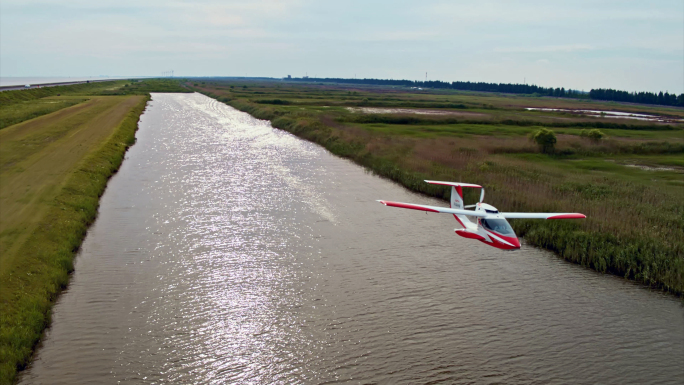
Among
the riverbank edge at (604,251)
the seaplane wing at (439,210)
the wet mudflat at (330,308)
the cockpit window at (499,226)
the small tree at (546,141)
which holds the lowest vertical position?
the wet mudflat at (330,308)

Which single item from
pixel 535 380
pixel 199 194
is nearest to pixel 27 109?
pixel 199 194

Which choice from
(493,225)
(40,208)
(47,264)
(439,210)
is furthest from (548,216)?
(40,208)

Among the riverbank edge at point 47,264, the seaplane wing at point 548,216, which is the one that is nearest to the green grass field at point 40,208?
the riverbank edge at point 47,264

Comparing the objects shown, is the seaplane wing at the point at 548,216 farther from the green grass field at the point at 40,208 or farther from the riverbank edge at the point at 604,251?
the green grass field at the point at 40,208

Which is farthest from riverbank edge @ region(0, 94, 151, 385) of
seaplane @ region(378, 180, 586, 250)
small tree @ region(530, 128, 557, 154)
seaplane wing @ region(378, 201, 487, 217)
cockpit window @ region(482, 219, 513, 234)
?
small tree @ region(530, 128, 557, 154)

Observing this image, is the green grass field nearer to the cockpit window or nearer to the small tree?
the cockpit window

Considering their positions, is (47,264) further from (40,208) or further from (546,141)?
(546,141)

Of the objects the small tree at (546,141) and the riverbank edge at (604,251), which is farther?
the small tree at (546,141)
